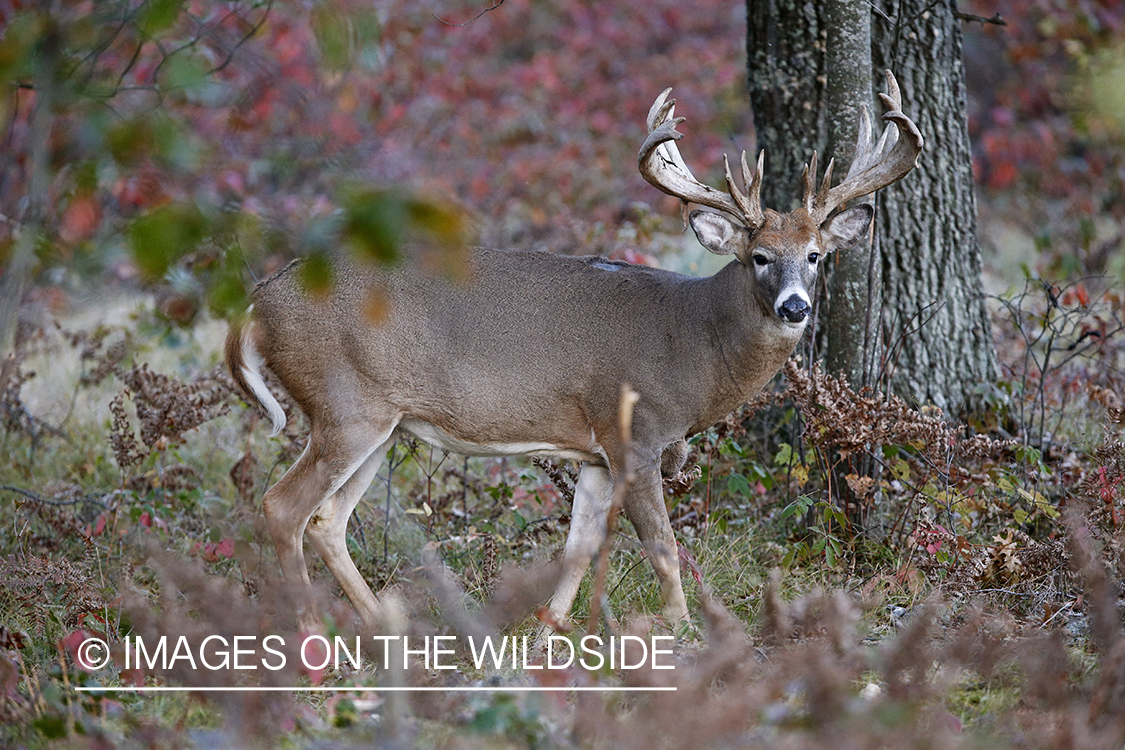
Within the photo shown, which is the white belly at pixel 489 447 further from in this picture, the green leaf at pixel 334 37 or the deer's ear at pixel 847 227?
the green leaf at pixel 334 37

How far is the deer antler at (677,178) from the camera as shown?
14.2ft

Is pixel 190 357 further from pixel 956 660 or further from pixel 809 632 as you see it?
pixel 956 660

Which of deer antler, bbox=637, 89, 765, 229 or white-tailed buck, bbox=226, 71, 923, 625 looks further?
white-tailed buck, bbox=226, 71, 923, 625

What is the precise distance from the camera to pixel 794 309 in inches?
160

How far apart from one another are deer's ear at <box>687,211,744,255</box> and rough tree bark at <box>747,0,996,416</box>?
95 centimetres

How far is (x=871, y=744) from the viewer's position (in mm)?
2477

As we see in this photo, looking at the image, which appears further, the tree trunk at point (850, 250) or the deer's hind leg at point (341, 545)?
the tree trunk at point (850, 250)

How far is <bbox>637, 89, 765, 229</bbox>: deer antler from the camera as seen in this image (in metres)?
4.32

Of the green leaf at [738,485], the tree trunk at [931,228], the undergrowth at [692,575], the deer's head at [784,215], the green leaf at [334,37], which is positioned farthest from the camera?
the tree trunk at [931,228]

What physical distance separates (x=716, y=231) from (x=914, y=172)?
55.1 inches

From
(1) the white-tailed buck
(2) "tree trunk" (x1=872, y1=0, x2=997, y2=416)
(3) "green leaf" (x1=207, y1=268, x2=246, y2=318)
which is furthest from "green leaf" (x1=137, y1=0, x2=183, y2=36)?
(2) "tree trunk" (x1=872, y1=0, x2=997, y2=416)

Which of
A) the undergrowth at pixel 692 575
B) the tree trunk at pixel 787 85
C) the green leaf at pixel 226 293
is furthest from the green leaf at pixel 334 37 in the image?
the tree trunk at pixel 787 85

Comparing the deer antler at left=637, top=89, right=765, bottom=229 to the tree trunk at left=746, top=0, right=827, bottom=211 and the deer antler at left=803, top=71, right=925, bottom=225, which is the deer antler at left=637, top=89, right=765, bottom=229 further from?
the tree trunk at left=746, top=0, right=827, bottom=211

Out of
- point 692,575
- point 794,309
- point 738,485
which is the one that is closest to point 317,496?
point 692,575
